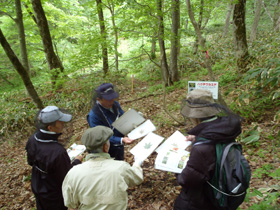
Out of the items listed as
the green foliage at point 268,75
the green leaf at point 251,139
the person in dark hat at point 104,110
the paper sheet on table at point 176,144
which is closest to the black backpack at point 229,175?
the paper sheet on table at point 176,144

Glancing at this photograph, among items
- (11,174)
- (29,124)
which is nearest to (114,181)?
(11,174)

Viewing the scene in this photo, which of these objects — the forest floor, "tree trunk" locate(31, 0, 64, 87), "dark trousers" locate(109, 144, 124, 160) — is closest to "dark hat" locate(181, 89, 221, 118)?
the forest floor

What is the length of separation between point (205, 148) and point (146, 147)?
1.29 metres

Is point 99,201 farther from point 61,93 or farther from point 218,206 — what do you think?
point 61,93

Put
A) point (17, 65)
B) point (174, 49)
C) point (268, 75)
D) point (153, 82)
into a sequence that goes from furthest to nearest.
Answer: point (153, 82)
point (174, 49)
point (17, 65)
point (268, 75)

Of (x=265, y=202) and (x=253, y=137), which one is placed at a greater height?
(x=253, y=137)

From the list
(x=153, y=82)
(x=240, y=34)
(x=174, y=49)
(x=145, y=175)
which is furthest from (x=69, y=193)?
(x=153, y=82)

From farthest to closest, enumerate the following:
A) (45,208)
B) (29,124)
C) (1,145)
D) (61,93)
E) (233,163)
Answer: (61,93)
(29,124)
(1,145)
(45,208)
(233,163)

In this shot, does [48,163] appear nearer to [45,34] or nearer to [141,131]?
[141,131]

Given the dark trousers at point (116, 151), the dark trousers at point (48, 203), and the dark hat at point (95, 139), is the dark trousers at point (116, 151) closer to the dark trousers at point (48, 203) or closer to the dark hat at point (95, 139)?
the dark trousers at point (48, 203)

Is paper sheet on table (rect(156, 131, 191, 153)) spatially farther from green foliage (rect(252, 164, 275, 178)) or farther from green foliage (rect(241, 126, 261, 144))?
green foliage (rect(241, 126, 261, 144))

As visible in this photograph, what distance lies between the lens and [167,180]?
351 centimetres

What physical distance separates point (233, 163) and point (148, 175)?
8.50 ft

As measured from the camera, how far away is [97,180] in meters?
1.60
